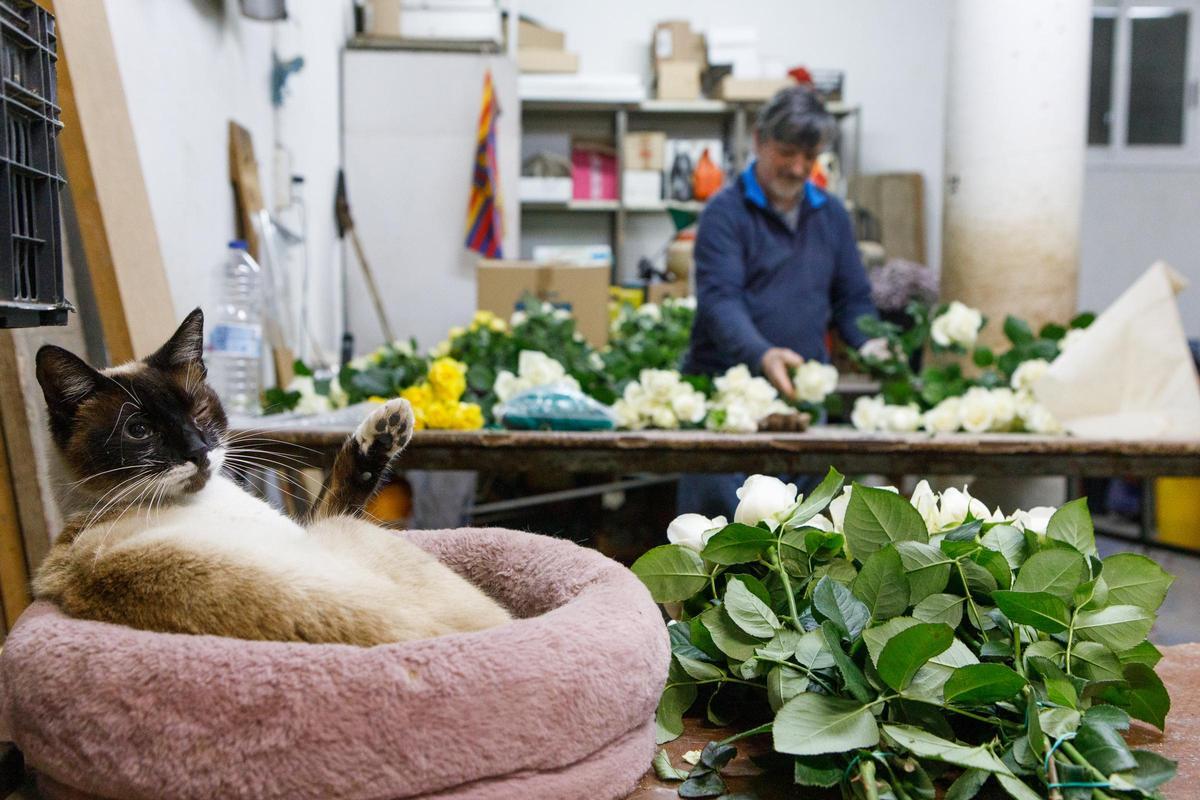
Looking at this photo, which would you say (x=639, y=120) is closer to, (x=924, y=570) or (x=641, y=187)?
(x=641, y=187)

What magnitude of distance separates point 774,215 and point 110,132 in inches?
84.2

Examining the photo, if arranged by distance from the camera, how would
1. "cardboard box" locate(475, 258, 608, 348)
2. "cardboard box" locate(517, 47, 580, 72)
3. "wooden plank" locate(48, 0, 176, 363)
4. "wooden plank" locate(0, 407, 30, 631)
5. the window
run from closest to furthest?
"wooden plank" locate(0, 407, 30, 631) → "wooden plank" locate(48, 0, 176, 363) → "cardboard box" locate(475, 258, 608, 348) → "cardboard box" locate(517, 47, 580, 72) → the window

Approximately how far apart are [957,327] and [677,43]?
5042 mm

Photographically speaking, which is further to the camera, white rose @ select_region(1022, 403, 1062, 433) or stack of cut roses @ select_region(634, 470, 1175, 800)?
white rose @ select_region(1022, 403, 1062, 433)

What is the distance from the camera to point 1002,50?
3.50m

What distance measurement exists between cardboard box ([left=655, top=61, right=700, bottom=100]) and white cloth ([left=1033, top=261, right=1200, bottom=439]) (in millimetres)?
5354

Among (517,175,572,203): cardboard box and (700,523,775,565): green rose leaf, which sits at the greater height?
(517,175,572,203): cardboard box

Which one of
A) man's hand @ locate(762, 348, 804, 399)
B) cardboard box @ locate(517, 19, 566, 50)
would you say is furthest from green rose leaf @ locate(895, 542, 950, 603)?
cardboard box @ locate(517, 19, 566, 50)

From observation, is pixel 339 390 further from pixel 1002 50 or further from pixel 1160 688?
pixel 1002 50

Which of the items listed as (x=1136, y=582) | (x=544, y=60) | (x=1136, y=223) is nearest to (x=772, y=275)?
(x=1136, y=582)

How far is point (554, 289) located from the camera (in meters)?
4.42

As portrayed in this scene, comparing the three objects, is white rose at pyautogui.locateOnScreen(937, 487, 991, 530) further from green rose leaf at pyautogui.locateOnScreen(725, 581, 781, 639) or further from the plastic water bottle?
the plastic water bottle

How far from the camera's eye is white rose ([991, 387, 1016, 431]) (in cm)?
247

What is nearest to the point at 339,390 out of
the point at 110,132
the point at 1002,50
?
the point at 110,132
